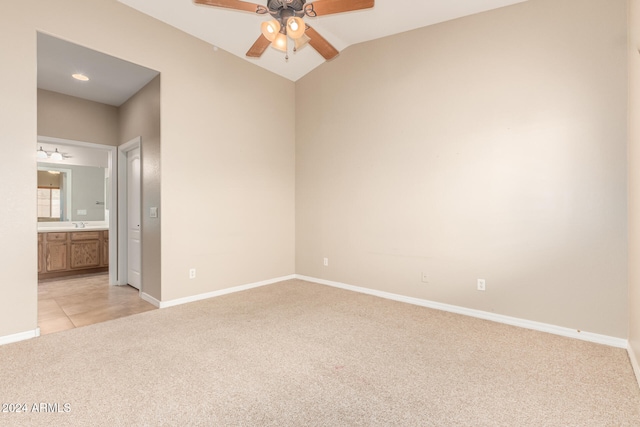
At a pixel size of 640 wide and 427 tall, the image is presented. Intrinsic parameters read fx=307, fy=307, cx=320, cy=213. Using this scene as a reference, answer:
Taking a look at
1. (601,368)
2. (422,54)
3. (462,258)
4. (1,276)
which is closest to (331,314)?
(462,258)

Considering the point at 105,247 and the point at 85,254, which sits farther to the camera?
the point at 105,247

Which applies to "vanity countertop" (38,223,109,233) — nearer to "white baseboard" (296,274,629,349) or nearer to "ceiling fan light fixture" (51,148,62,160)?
"ceiling fan light fixture" (51,148,62,160)

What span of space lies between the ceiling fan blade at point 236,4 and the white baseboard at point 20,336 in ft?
10.0

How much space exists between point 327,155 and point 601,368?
363cm

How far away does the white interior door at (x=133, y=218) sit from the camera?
440cm

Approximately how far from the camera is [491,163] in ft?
10.4

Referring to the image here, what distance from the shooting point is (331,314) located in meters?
3.32

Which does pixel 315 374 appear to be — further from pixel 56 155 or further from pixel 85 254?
pixel 56 155

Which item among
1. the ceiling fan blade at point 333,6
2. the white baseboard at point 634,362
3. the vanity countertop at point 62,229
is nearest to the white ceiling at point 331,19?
the ceiling fan blade at point 333,6

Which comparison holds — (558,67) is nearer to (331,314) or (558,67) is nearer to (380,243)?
(380,243)

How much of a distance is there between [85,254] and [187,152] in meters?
3.49

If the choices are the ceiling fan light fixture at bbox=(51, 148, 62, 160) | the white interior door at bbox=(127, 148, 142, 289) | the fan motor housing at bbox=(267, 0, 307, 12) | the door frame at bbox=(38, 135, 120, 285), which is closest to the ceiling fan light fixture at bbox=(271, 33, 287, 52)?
the fan motor housing at bbox=(267, 0, 307, 12)

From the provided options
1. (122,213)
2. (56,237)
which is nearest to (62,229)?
(56,237)

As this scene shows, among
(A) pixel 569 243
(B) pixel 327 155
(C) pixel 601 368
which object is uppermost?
(B) pixel 327 155
